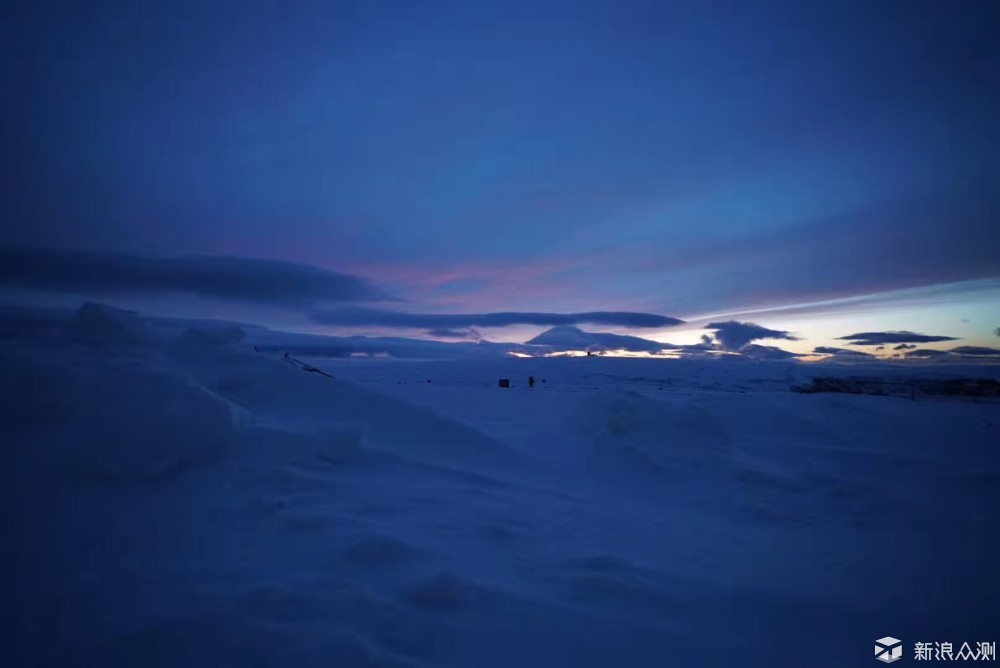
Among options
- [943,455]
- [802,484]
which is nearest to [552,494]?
[802,484]

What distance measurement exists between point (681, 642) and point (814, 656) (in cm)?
85

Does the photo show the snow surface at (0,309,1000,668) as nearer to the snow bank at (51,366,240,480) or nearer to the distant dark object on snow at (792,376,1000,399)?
the snow bank at (51,366,240,480)

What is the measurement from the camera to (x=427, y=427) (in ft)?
23.3

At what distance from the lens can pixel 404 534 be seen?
3.74m

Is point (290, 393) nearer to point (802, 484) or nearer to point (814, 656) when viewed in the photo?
point (814, 656)

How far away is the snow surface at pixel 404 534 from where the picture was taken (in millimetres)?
2596

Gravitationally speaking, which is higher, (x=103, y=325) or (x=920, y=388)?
(x=103, y=325)

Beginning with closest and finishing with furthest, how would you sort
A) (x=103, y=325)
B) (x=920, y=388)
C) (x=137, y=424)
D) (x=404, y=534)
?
(x=404, y=534) < (x=137, y=424) < (x=103, y=325) < (x=920, y=388)

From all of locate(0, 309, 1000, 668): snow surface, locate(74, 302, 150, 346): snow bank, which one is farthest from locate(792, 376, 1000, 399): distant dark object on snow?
locate(74, 302, 150, 346): snow bank

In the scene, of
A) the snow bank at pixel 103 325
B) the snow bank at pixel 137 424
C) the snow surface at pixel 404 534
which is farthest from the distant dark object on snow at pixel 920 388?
the snow bank at pixel 103 325

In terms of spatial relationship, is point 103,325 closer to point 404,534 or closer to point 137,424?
point 137,424

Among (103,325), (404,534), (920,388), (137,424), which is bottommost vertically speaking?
(404,534)

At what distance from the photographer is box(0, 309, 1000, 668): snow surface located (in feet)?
8.52

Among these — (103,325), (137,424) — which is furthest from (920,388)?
(103,325)
